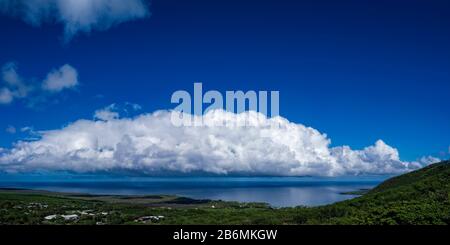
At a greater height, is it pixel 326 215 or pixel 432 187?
pixel 432 187
